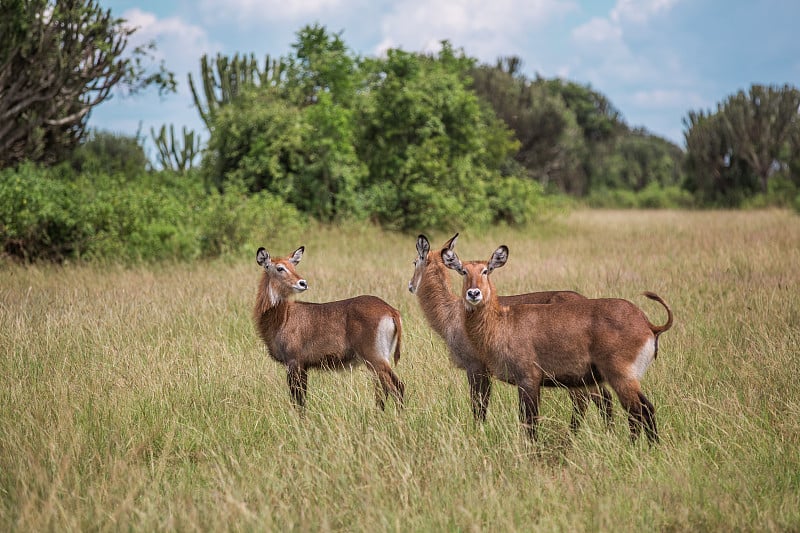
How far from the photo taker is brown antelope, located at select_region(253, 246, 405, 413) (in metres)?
5.11

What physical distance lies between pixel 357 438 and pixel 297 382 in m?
1.09

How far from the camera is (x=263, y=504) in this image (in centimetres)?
358

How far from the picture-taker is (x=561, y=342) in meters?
4.36

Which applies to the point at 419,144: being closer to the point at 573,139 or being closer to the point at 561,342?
the point at 561,342

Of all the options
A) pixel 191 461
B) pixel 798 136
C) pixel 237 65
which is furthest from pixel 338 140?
pixel 798 136

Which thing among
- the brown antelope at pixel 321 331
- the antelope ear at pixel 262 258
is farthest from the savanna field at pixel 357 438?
the antelope ear at pixel 262 258

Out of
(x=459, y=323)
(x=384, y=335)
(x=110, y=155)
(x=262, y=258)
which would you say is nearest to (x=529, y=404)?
(x=459, y=323)

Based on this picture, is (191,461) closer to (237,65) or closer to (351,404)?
(351,404)

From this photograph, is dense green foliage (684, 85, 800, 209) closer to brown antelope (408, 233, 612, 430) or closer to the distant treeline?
the distant treeline

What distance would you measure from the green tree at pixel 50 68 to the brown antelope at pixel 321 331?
13.4 meters

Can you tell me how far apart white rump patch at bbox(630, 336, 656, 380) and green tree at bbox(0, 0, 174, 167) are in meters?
15.8

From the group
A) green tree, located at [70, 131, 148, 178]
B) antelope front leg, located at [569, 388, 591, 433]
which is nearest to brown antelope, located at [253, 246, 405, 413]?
antelope front leg, located at [569, 388, 591, 433]

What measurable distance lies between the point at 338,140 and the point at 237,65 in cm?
1008

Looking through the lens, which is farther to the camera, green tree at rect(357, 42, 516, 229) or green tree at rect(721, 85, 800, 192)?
green tree at rect(721, 85, 800, 192)
